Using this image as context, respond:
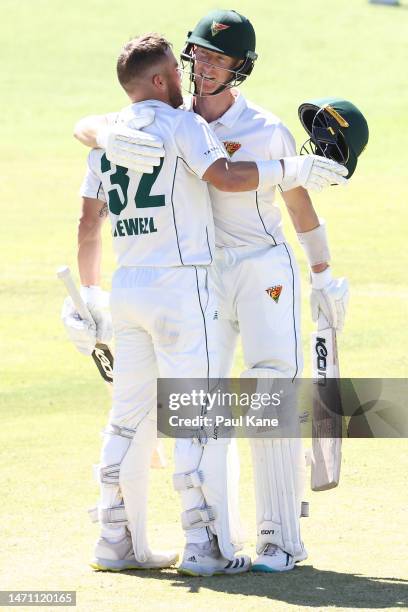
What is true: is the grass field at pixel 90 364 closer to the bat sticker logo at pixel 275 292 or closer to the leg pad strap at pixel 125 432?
the leg pad strap at pixel 125 432

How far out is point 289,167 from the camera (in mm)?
5746

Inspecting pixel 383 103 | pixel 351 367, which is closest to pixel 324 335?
pixel 351 367

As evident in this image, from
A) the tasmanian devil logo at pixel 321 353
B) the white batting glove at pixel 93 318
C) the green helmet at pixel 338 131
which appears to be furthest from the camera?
the tasmanian devil logo at pixel 321 353

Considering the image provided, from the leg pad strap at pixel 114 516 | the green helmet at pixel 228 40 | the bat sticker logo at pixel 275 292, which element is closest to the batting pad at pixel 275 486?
the bat sticker logo at pixel 275 292

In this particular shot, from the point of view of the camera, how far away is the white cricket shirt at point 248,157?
19.6ft

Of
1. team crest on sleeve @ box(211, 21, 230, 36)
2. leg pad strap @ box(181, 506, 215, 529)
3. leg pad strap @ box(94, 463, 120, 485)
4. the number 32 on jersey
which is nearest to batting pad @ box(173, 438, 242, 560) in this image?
leg pad strap @ box(181, 506, 215, 529)

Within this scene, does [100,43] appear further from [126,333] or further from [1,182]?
Answer: [126,333]

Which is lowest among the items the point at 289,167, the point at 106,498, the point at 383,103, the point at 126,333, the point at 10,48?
the point at 106,498

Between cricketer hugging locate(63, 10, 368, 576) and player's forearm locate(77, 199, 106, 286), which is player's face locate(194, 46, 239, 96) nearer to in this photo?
cricketer hugging locate(63, 10, 368, 576)

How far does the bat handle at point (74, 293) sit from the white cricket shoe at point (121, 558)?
3.12ft

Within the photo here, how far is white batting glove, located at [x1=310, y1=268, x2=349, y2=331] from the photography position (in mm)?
6180

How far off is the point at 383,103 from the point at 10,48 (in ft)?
36.2

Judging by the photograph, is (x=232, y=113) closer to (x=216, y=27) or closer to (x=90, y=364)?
(x=216, y=27)

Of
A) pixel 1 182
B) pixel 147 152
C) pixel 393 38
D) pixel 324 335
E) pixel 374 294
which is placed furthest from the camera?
pixel 393 38
